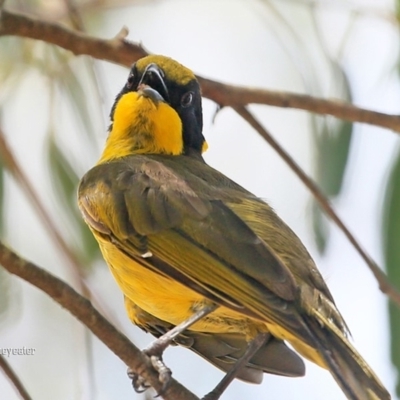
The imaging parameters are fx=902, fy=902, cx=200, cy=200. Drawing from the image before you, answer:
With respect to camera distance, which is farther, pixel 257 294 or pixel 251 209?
pixel 251 209

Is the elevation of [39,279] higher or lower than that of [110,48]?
lower

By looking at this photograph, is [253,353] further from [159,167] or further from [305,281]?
[159,167]

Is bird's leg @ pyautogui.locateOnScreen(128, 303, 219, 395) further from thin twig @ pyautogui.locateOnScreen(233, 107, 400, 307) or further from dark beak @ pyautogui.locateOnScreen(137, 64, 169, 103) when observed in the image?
dark beak @ pyautogui.locateOnScreen(137, 64, 169, 103)

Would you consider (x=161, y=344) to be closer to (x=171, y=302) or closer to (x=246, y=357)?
(x=171, y=302)

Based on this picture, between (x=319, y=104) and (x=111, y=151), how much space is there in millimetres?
794

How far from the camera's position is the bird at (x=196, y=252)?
252 centimetres

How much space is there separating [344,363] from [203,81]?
53.8 inches

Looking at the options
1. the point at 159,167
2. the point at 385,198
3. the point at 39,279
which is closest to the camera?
the point at 39,279

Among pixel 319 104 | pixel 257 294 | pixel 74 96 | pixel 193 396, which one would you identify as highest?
pixel 74 96

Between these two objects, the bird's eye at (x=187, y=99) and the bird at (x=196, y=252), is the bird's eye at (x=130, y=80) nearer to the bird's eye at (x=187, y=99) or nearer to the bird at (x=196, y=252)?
the bird at (x=196, y=252)

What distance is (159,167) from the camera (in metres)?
3.08

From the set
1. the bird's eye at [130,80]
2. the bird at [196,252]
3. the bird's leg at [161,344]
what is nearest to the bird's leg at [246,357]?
the bird at [196,252]

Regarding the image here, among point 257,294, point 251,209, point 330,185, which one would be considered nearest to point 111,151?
point 251,209

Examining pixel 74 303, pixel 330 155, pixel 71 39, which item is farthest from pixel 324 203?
pixel 74 303
